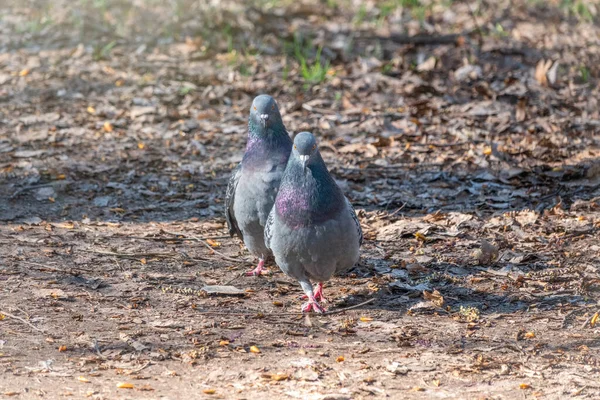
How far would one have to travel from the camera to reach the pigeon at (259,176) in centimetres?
525

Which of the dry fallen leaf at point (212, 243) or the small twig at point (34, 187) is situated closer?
the dry fallen leaf at point (212, 243)

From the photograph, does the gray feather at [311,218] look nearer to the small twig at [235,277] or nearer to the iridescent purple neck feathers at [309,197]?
the iridescent purple neck feathers at [309,197]

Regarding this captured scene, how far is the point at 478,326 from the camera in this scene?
460 cm

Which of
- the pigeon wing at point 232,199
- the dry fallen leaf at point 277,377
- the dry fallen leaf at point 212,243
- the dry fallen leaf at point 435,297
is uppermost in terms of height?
the pigeon wing at point 232,199

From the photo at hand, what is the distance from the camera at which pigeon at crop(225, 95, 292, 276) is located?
5254 mm

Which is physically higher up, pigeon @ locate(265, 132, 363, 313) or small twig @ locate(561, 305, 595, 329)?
pigeon @ locate(265, 132, 363, 313)

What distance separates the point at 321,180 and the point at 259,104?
0.95 m

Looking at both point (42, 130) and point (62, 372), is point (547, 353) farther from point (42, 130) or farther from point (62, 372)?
point (42, 130)

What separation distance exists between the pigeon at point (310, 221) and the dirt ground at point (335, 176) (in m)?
0.33

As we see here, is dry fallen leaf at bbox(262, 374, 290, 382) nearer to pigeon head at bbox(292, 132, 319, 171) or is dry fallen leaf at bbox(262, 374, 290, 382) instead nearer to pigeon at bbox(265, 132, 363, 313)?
pigeon at bbox(265, 132, 363, 313)

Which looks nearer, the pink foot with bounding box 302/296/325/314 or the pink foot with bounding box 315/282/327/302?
the pink foot with bounding box 302/296/325/314

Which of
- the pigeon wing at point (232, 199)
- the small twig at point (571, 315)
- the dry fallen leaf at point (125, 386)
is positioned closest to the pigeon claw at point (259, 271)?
the pigeon wing at point (232, 199)

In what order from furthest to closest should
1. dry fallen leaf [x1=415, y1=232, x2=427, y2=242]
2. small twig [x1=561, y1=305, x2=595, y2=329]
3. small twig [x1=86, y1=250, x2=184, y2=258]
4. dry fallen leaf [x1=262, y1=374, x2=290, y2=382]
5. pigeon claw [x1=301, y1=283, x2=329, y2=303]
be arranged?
1. dry fallen leaf [x1=415, y1=232, x2=427, y2=242]
2. small twig [x1=86, y1=250, x2=184, y2=258]
3. pigeon claw [x1=301, y1=283, x2=329, y2=303]
4. small twig [x1=561, y1=305, x2=595, y2=329]
5. dry fallen leaf [x1=262, y1=374, x2=290, y2=382]

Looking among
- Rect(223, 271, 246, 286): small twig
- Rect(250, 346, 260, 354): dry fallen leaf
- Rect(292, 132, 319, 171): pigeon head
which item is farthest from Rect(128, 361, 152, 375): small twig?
Rect(292, 132, 319, 171): pigeon head
